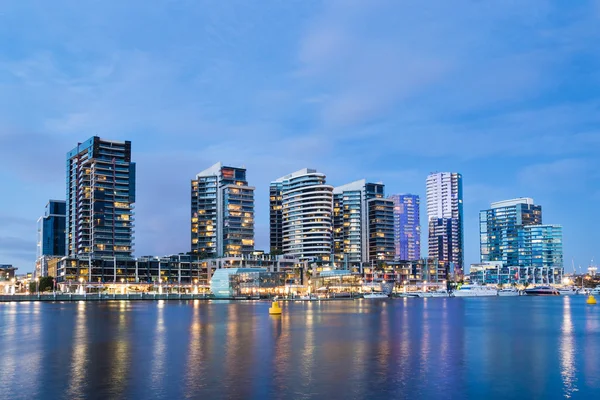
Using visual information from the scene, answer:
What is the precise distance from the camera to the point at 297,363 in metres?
55.3

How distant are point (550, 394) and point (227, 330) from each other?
2097 inches

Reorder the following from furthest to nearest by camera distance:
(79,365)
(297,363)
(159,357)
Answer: (159,357) < (297,363) < (79,365)

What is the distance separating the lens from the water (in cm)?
4300

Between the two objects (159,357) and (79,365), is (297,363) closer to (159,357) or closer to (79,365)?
(159,357)

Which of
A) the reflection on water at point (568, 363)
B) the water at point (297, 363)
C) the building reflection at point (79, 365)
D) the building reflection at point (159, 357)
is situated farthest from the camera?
the building reflection at point (159, 357)

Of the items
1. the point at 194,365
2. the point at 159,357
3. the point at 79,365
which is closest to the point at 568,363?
the point at 194,365

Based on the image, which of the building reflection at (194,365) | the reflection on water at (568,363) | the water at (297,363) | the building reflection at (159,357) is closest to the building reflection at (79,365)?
the water at (297,363)

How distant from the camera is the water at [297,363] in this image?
43.0m

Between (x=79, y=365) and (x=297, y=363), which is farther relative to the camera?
(x=297, y=363)

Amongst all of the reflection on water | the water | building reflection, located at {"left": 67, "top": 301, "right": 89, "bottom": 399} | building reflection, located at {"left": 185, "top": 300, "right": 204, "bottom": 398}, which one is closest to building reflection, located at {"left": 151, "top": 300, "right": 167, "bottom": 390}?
the water

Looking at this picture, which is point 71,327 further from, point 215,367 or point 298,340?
point 215,367

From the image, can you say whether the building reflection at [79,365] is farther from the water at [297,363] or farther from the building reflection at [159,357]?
the building reflection at [159,357]

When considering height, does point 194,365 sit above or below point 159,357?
above

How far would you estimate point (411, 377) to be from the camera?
1891 inches
